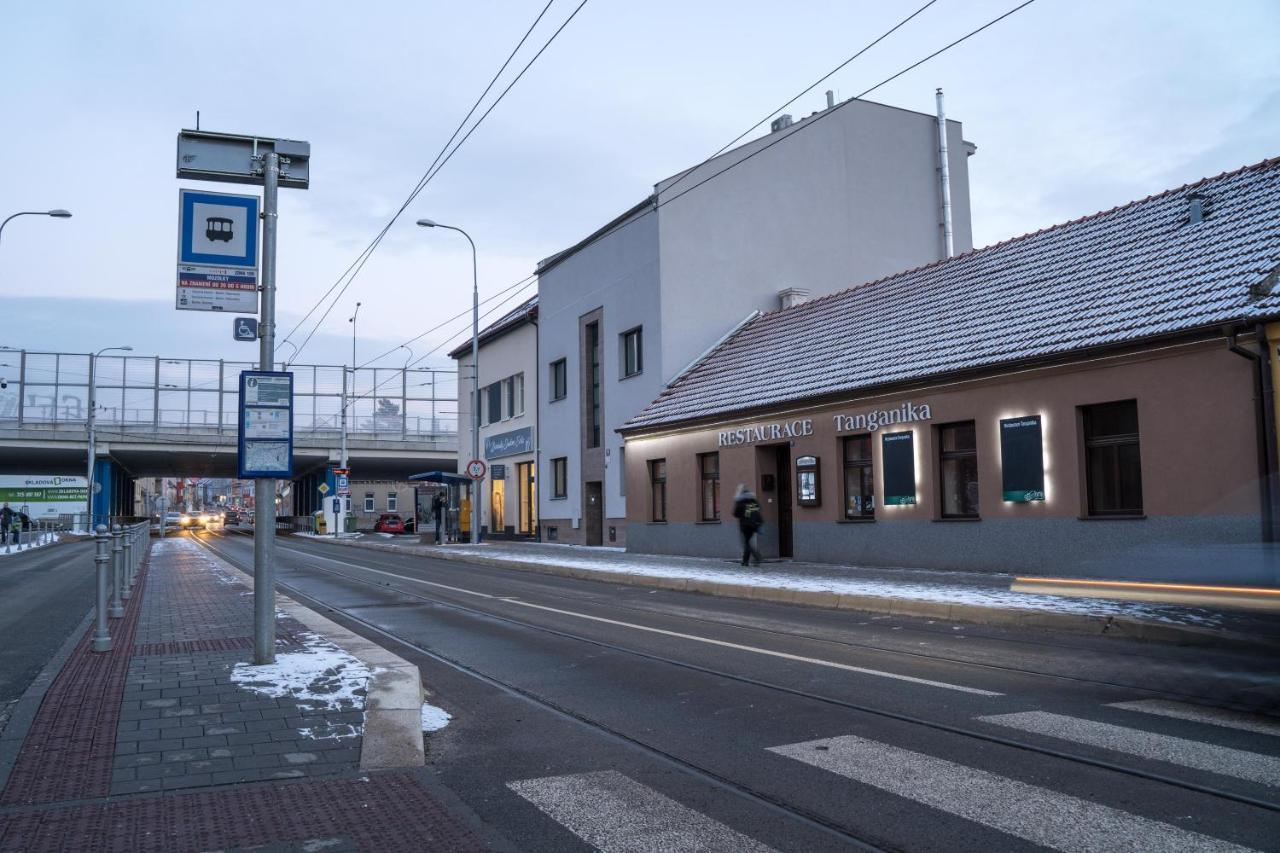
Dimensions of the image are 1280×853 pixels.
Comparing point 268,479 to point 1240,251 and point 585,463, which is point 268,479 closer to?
point 1240,251

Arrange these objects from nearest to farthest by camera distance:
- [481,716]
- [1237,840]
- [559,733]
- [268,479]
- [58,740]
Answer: [1237,840]
[58,740]
[559,733]
[481,716]
[268,479]

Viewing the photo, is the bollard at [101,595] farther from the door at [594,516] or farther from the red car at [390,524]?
the red car at [390,524]

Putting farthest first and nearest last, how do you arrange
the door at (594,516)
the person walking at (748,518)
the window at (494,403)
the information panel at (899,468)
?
the window at (494,403) < the door at (594,516) < the person walking at (748,518) < the information panel at (899,468)

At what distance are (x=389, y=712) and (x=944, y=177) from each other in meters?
29.4

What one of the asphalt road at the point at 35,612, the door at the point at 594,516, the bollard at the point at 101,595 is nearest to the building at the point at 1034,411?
the door at the point at 594,516

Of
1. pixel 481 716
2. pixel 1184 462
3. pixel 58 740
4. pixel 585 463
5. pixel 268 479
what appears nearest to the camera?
pixel 58 740

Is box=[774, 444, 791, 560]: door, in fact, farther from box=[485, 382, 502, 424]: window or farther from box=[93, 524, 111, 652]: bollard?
box=[485, 382, 502, 424]: window

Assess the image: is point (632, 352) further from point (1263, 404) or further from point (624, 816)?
point (624, 816)

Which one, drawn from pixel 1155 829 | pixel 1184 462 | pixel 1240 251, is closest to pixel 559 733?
pixel 1155 829

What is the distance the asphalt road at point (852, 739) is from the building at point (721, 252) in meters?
17.5

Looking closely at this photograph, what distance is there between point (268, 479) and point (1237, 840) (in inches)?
270

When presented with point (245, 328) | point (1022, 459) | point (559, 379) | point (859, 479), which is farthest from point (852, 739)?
point (559, 379)

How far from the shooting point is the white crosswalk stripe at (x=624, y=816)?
422 centimetres

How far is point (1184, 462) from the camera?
13391 mm
